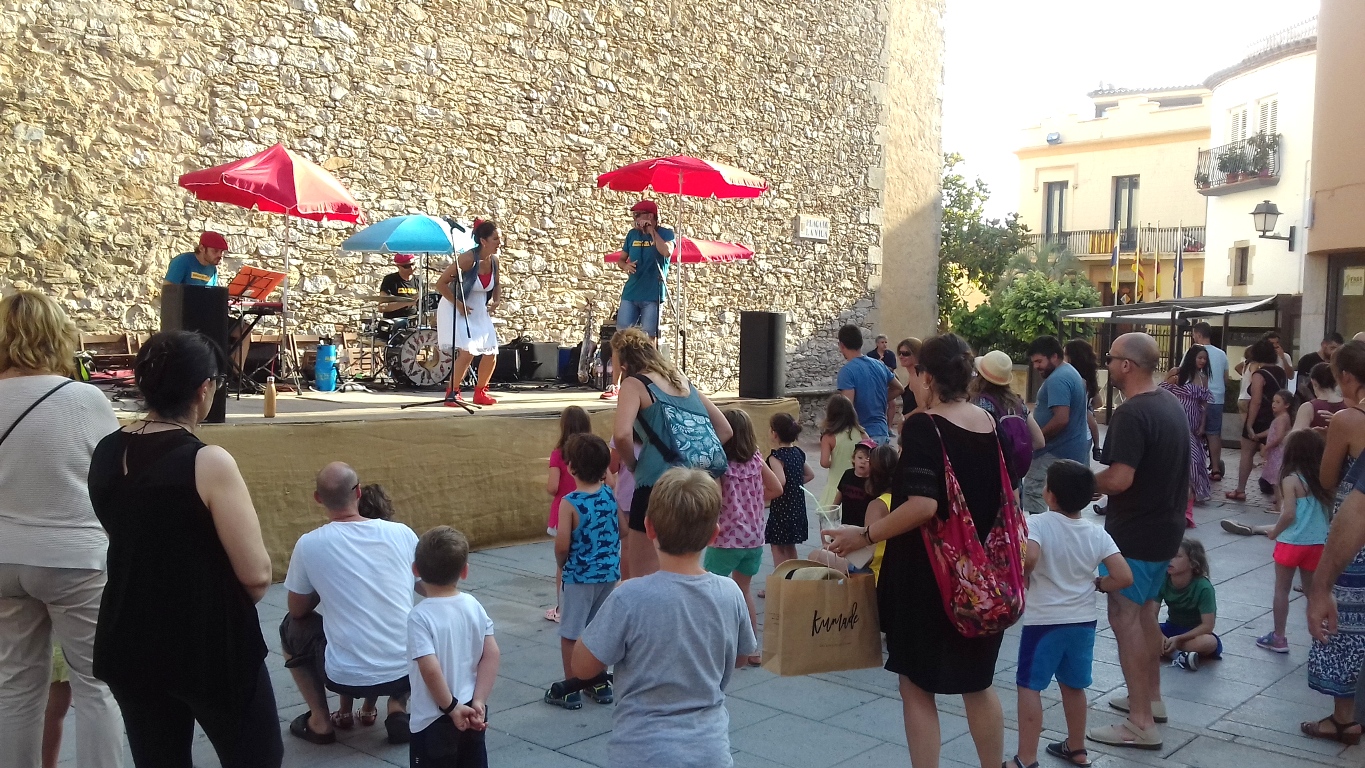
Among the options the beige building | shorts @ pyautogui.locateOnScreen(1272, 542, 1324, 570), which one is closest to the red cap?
shorts @ pyautogui.locateOnScreen(1272, 542, 1324, 570)

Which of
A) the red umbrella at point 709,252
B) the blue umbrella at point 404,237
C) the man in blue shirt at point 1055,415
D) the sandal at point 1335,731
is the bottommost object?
the sandal at point 1335,731

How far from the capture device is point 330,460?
7.14 meters

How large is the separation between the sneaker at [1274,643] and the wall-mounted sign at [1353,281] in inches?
482

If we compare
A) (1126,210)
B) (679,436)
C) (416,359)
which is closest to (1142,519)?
(679,436)

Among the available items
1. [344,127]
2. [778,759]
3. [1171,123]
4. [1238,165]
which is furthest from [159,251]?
[1171,123]

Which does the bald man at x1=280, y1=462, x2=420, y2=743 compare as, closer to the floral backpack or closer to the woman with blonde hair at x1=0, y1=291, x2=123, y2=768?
the woman with blonde hair at x1=0, y1=291, x2=123, y2=768

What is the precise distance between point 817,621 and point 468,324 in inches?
237

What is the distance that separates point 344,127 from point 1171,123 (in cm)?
3270

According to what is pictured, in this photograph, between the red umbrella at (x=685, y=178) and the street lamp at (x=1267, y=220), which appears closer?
the red umbrella at (x=685, y=178)

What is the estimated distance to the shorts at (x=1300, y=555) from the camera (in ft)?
18.6

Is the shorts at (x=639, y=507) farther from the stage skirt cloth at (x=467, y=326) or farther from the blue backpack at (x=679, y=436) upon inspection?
the stage skirt cloth at (x=467, y=326)

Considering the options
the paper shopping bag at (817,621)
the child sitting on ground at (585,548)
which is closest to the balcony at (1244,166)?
the child sitting on ground at (585,548)

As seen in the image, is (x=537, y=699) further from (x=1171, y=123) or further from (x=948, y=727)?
(x=1171, y=123)

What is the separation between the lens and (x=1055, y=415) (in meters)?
6.48
